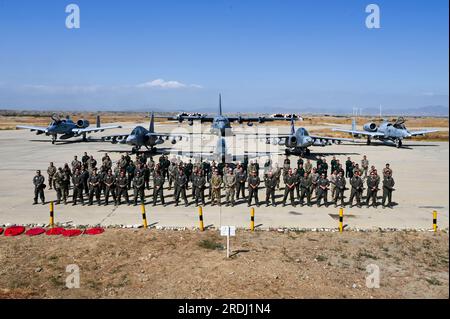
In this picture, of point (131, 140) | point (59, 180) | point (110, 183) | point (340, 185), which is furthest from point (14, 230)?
point (131, 140)

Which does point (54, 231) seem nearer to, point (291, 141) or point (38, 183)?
point (38, 183)

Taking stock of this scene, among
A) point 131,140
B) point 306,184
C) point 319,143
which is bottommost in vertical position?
point 306,184

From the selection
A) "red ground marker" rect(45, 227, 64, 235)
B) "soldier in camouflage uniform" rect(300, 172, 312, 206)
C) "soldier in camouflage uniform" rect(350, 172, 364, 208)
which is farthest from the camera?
"soldier in camouflage uniform" rect(300, 172, 312, 206)

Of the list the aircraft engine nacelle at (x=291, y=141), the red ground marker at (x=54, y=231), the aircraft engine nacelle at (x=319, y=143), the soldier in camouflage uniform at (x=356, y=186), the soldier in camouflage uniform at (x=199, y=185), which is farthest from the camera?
the aircraft engine nacelle at (x=291, y=141)

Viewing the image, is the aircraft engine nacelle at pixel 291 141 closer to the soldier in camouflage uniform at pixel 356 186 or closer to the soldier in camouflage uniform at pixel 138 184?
the soldier in camouflage uniform at pixel 356 186

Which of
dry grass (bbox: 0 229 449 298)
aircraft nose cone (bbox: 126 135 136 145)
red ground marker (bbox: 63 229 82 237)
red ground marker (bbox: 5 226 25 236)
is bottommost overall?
dry grass (bbox: 0 229 449 298)

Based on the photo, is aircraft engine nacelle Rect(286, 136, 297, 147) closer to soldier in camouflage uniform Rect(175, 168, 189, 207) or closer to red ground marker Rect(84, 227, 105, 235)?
soldier in camouflage uniform Rect(175, 168, 189, 207)

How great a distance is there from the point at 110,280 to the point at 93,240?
9.20ft

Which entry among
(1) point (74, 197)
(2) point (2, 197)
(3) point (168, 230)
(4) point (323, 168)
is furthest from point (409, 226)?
(2) point (2, 197)

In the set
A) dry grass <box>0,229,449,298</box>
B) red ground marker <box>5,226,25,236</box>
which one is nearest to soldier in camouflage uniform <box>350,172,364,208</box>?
dry grass <box>0,229,449,298</box>

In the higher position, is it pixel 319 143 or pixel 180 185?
pixel 319 143

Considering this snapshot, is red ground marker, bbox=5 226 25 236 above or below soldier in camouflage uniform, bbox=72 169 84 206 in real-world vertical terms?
below

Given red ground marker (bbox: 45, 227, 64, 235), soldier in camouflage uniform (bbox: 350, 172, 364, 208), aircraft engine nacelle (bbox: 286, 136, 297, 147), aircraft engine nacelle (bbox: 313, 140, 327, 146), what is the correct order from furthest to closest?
1. aircraft engine nacelle (bbox: 286, 136, 297, 147)
2. aircraft engine nacelle (bbox: 313, 140, 327, 146)
3. soldier in camouflage uniform (bbox: 350, 172, 364, 208)
4. red ground marker (bbox: 45, 227, 64, 235)

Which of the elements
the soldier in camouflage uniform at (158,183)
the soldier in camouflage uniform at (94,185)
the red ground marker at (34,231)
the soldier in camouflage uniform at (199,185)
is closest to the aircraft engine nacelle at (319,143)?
the soldier in camouflage uniform at (199,185)
